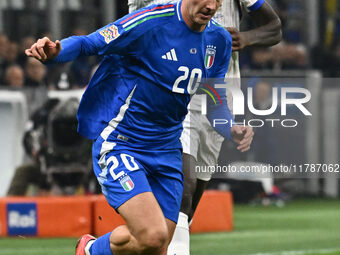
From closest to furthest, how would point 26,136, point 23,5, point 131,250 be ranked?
point 131,250
point 26,136
point 23,5

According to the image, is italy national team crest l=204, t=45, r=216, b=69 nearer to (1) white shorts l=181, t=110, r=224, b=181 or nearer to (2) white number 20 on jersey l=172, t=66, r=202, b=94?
(2) white number 20 on jersey l=172, t=66, r=202, b=94

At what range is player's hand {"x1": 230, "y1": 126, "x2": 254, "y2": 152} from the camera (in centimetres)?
553

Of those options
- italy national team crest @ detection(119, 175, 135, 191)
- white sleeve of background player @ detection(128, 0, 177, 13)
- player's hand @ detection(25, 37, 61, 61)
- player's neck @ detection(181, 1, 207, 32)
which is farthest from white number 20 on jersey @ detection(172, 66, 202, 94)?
white sleeve of background player @ detection(128, 0, 177, 13)

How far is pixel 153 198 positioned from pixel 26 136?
6095 millimetres

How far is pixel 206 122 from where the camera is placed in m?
6.09

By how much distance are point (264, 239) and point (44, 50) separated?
192 inches

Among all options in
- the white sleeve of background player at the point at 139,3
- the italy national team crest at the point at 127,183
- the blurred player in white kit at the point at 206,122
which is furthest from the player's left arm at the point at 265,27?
the italy national team crest at the point at 127,183

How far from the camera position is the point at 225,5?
6.09m

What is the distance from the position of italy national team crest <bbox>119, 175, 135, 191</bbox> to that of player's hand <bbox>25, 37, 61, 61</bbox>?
819 mm

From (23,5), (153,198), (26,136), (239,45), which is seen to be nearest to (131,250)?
(153,198)

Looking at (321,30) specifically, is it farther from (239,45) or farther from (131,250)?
(131,250)

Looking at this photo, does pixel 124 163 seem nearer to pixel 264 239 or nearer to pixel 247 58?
pixel 264 239

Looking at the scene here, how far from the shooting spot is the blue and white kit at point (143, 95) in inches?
198

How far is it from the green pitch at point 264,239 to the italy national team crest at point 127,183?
286 cm
